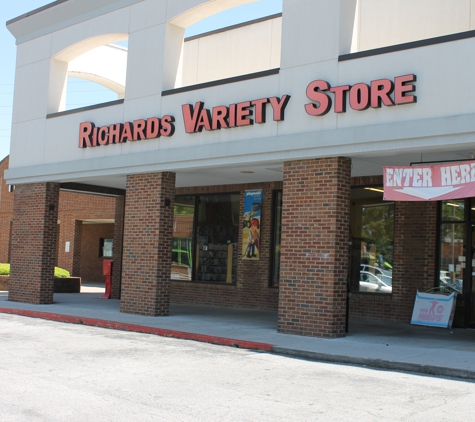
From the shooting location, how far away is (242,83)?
47.9 ft

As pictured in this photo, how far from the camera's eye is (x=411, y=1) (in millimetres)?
16031

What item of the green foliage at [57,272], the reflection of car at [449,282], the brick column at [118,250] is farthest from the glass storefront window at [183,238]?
the reflection of car at [449,282]

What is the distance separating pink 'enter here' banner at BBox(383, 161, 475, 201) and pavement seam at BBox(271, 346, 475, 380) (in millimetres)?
3219

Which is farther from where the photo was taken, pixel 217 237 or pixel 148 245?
pixel 217 237

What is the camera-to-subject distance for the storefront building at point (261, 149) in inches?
489

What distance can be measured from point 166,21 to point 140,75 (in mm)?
1534

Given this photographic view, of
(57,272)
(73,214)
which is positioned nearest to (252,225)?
(57,272)

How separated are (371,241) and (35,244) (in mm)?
9757

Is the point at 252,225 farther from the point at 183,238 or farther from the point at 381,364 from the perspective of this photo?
the point at 381,364

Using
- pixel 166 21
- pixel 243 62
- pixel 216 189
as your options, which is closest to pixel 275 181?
pixel 216 189

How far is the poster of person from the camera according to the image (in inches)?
758

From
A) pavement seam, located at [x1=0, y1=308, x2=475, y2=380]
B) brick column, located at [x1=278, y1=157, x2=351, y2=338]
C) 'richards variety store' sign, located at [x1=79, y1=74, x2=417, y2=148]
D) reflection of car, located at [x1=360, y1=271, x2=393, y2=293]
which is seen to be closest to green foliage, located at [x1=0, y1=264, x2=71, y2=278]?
pavement seam, located at [x1=0, y1=308, x2=475, y2=380]

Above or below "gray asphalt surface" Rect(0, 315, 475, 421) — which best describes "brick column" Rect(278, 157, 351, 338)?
above

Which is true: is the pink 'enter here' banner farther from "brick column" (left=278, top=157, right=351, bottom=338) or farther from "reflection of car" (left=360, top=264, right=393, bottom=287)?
"reflection of car" (left=360, top=264, right=393, bottom=287)
